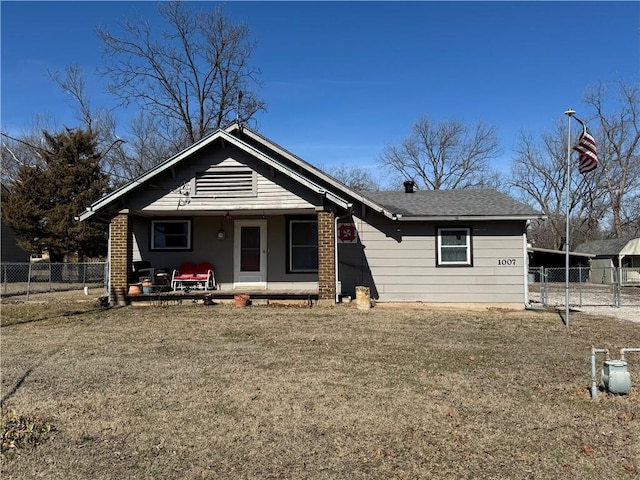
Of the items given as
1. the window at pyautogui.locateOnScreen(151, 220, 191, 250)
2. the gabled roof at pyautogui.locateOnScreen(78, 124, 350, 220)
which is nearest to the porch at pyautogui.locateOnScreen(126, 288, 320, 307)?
the window at pyautogui.locateOnScreen(151, 220, 191, 250)

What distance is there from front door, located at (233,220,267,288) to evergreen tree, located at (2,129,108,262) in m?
14.0

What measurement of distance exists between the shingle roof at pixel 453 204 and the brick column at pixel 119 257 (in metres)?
7.05

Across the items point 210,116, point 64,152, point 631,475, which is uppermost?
point 210,116

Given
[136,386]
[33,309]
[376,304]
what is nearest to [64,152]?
[33,309]

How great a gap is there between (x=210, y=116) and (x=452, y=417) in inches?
1187

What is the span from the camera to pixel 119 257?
1234 cm

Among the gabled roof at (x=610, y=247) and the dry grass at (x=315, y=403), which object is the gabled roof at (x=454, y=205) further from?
the gabled roof at (x=610, y=247)

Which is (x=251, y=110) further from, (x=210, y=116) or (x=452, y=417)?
(x=452, y=417)

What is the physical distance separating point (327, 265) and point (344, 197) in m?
2.31

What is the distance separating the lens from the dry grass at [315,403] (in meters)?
3.73

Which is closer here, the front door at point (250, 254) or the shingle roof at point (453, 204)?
the shingle roof at point (453, 204)

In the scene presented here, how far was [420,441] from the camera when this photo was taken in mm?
4137

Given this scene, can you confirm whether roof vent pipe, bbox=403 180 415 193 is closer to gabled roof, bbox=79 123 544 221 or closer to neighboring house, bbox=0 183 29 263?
gabled roof, bbox=79 123 544 221

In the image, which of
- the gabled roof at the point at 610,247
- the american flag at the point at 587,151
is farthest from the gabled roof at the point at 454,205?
the gabled roof at the point at 610,247
